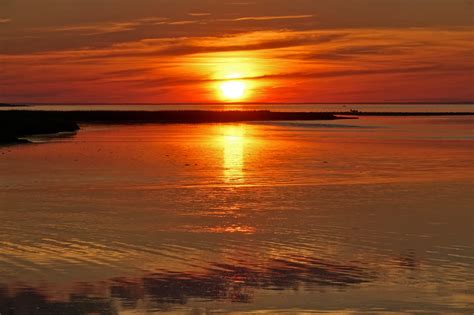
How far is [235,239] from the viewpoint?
19672mm

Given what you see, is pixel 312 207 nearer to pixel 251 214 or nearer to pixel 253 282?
pixel 251 214

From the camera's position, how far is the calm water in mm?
13961

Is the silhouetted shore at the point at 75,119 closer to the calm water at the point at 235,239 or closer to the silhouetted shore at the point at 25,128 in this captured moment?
the silhouetted shore at the point at 25,128

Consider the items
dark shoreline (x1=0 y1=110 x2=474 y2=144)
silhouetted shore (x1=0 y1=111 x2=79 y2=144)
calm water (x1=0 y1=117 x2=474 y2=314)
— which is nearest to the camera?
calm water (x1=0 y1=117 x2=474 y2=314)

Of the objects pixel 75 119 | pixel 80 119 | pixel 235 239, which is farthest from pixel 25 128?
pixel 235 239

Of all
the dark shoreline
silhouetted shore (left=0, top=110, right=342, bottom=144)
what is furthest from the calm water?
silhouetted shore (left=0, top=110, right=342, bottom=144)

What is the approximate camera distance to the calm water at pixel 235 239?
45.8ft

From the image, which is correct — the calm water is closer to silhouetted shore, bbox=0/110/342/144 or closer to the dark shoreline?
the dark shoreline

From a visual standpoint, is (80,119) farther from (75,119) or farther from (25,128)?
(25,128)

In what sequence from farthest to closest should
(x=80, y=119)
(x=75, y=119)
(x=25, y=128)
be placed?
(x=80, y=119) < (x=75, y=119) < (x=25, y=128)

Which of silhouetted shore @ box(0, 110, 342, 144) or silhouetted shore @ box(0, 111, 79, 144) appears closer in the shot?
silhouetted shore @ box(0, 111, 79, 144)

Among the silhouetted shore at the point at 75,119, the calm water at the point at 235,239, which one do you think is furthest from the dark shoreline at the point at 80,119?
the calm water at the point at 235,239

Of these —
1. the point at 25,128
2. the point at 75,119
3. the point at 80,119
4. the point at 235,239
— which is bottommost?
the point at 235,239

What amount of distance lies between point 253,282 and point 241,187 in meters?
16.4
